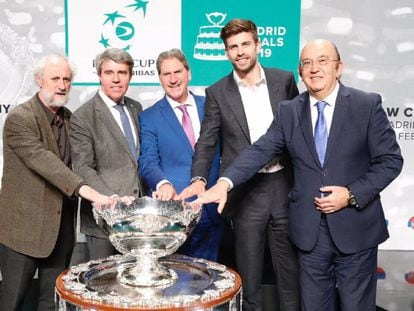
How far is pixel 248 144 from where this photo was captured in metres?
2.53

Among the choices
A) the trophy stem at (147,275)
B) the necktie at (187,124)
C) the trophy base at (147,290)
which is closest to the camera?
the trophy base at (147,290)

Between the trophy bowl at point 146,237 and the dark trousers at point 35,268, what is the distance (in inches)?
31.7

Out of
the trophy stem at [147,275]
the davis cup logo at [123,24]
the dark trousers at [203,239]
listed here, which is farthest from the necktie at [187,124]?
the davis cup logo at [123,24]

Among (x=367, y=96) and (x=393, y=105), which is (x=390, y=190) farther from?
(x=367, y=96)

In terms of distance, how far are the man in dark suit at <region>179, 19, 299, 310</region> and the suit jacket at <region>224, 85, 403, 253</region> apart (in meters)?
0.25

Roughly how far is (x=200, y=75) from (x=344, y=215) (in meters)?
1.99

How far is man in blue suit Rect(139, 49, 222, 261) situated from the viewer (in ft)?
8.34

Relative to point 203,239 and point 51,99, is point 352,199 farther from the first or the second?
point 51,99

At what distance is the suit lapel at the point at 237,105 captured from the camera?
2.52m

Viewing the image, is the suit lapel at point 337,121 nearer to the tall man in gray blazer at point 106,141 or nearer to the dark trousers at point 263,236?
the dark trousers at point 263,236

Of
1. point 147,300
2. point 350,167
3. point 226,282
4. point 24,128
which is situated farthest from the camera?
point 24,128

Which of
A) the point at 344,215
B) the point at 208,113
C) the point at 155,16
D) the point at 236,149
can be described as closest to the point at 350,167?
the point at 344,215

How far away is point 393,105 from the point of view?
3967 millimetres

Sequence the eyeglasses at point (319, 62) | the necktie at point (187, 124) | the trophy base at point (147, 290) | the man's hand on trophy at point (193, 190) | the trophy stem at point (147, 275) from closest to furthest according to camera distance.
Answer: the trophy base at point (147, 290)
the trophy stem at point (147, 275)
the eyeglasses at point (319, 62)
the man's hand on trophy at point (193, 190)
the necktie at point (187, 124)
